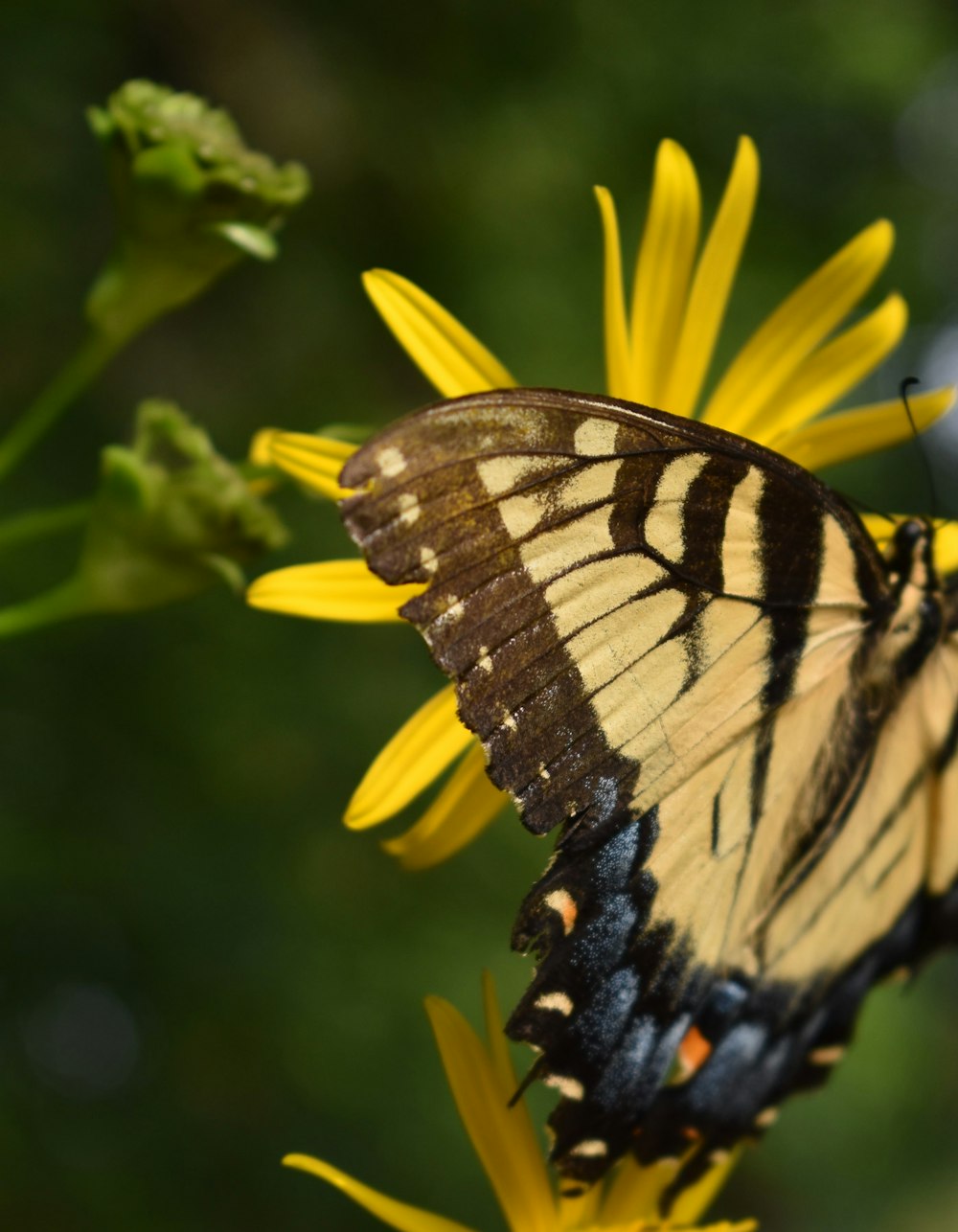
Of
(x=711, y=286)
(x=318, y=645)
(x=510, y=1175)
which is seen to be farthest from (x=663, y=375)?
→ (x=318, y=645)

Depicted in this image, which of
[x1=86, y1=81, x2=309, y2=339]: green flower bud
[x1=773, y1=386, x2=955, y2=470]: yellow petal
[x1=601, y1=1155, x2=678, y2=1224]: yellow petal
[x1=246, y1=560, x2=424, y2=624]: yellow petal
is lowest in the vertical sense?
[x1=601, y1=1155, x2=678, y2=1224]: yellow petal

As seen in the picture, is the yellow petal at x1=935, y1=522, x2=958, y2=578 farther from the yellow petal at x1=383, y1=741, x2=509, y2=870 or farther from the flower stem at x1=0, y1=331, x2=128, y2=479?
the flower stem at x1=0, y1=331, x2=128, y2=479

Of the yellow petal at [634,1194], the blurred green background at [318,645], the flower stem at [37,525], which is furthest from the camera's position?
the blurred green background at [318,645]

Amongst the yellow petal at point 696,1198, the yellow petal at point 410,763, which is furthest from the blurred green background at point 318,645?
the yellow petal at point 410,763

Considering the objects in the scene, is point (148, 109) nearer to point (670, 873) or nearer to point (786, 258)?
point (670, 873)

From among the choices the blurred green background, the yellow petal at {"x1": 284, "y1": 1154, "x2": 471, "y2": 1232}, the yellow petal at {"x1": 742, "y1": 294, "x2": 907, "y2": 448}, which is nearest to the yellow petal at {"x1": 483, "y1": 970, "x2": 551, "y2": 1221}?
the yellow petal at {"x1": 284, "y1": 1154, "x2": 471, "y2": 1232}

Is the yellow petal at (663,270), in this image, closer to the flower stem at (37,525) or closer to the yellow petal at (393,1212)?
the flower stem at (37,525)

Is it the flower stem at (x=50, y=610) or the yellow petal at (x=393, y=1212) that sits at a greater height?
the flower stem at (x=50, y=610)
